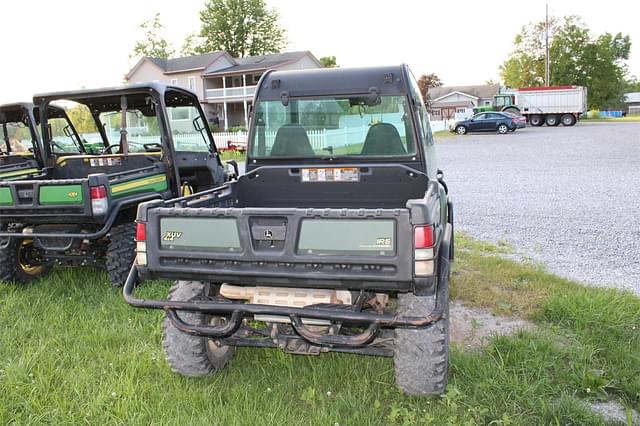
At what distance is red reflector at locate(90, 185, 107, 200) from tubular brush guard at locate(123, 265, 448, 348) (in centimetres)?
208

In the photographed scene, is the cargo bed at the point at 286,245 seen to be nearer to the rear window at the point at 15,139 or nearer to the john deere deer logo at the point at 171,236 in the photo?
the john deere deer logo at the point at 171,236

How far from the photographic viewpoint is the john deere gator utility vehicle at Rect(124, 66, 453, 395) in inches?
110

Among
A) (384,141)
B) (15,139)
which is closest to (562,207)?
(384,141)

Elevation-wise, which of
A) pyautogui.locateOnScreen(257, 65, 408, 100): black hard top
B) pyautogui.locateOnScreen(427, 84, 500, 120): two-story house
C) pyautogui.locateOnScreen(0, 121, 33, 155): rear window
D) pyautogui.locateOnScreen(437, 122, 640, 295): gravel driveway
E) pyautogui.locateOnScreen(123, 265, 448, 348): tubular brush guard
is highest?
pyautogui.locateOnScreen(427, 84, 500, 120): two-story house

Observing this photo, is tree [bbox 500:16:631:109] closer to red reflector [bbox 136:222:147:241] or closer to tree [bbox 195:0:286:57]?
tree [bbox 195:0:286:57]

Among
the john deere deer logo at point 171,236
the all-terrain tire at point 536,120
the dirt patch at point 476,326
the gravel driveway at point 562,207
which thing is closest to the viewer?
the john deere deer logo at point 171,236

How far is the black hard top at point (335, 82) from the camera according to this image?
180 inches

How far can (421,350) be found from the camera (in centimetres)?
315

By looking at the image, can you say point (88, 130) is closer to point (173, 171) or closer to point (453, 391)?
point (173, 171)

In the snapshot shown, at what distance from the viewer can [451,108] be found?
69750 millimetres

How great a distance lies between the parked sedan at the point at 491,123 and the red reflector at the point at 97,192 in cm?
3002

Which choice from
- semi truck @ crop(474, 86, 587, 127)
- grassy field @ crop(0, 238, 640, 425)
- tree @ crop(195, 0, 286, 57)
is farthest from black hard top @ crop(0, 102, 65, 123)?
tree @ crop(195, 0, 286, 57)

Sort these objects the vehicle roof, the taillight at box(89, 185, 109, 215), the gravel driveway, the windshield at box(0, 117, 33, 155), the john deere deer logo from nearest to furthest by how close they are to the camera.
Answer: the john deere deer logo
the taillight at box(89, 185, 109, 215)
the gravel driveway
the vehicle roof
the windshield at box(0, 117, 33, 155)

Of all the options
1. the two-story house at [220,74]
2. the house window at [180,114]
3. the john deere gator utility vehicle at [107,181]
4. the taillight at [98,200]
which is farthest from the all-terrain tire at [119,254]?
the two-story house at [220,74]
